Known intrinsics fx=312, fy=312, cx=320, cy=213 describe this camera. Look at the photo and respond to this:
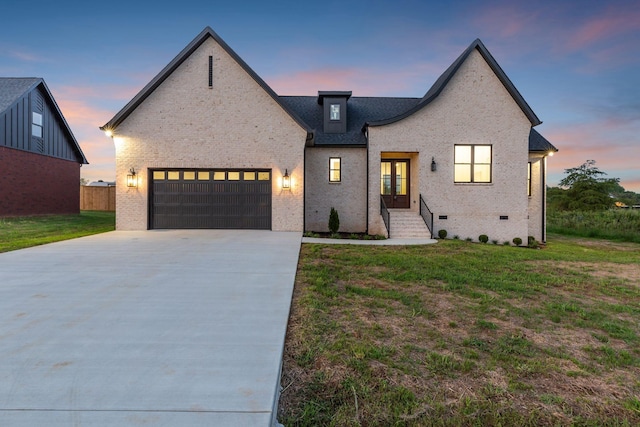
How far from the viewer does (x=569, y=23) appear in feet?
47.1

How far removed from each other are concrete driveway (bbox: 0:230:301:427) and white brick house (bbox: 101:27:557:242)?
6.88 metres

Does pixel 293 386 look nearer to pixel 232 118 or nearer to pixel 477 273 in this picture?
pixel 477 273

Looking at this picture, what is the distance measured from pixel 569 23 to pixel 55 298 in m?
20.7

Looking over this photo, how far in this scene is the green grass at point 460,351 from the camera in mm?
2238

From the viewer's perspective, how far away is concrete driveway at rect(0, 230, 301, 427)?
204 centimetres

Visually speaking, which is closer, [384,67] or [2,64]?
[384,67]

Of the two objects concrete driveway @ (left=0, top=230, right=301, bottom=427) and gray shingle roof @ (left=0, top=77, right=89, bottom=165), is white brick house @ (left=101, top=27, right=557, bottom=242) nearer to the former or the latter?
concrete driveway @ (left=0, top=230, right=301, bottom=427)

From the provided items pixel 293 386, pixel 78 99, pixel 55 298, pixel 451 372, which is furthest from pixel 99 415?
pixel 78 99

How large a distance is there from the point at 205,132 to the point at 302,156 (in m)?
4.18

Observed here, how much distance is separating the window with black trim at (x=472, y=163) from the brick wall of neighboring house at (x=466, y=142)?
9.5 inches

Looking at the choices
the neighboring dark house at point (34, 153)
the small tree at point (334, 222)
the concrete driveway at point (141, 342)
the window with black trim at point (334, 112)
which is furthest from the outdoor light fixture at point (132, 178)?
the neighboring dark house at point (34, 153)

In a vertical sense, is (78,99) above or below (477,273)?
above

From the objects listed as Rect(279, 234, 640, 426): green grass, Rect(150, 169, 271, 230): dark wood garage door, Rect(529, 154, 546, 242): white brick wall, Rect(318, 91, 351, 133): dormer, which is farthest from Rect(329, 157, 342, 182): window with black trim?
Rect(529, 154, 546, 242): white brick wall

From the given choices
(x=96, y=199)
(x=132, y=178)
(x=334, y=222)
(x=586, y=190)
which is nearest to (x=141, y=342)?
(x=334, y=222)
